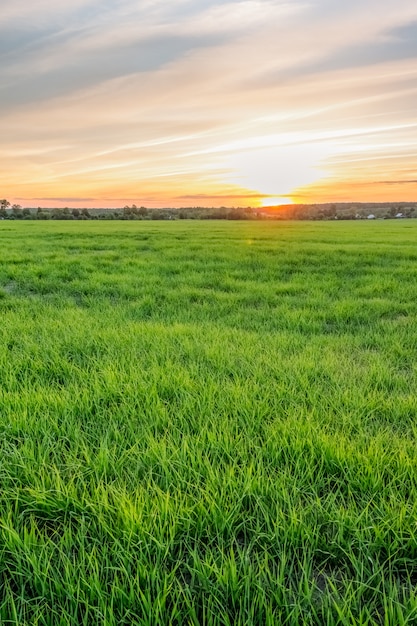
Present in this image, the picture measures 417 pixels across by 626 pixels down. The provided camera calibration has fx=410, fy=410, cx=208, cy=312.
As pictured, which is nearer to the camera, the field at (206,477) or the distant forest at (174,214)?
the field at (206,477)

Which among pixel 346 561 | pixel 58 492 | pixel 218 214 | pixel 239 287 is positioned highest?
pixel 218 214

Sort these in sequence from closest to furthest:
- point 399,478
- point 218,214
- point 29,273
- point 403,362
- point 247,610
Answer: point 247,610 → point 399,478 → point 403,362 → point 29,273 → point 218,214

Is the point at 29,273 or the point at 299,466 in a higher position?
the point at 29,273

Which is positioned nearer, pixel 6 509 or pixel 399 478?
pixel 6 509

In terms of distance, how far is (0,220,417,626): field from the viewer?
145 centimetres

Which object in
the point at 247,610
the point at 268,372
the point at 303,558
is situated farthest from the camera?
the point at 268,372

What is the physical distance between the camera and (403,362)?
4105 mm

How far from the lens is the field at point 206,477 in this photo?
1452 millimetres

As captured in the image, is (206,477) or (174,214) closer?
(206,477)

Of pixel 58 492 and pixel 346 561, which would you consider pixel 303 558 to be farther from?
pixel 58 492

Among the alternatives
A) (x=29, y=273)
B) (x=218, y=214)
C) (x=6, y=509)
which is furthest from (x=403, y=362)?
(x=218, y=214)

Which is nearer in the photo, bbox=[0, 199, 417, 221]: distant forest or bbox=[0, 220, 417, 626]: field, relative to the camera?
bbox=[0, 220, 417, 626]: field

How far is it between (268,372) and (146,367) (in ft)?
3.61

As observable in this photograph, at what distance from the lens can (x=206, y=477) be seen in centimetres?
209
